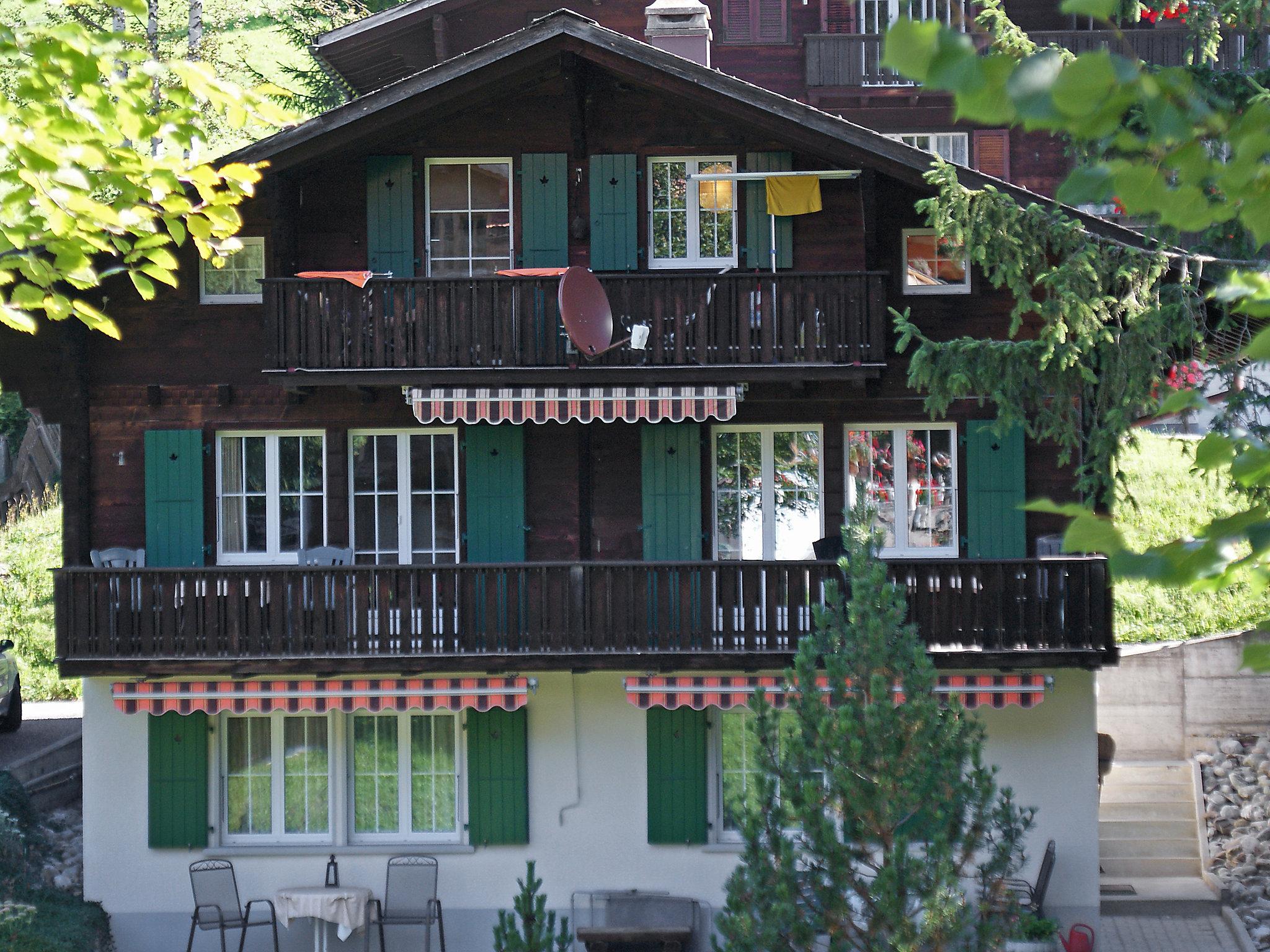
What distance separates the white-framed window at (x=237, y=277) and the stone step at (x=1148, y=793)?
12894mm

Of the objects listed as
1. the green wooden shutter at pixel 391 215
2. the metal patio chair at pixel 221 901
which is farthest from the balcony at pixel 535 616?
the green wooden shutter at pixel 391 215

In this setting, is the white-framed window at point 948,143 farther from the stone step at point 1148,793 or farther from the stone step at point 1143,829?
the stone step at point 1143,829

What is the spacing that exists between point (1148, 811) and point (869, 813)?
1078 cm

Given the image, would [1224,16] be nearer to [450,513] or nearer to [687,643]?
[687,643]

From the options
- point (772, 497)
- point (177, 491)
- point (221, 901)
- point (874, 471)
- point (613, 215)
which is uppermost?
point (613, 215)

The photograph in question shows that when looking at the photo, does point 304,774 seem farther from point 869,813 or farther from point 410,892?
point 869,813

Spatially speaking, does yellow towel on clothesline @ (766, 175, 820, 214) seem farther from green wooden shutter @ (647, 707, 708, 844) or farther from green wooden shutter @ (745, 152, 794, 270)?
green wooden shutter @ (647, 707, 708, 844)

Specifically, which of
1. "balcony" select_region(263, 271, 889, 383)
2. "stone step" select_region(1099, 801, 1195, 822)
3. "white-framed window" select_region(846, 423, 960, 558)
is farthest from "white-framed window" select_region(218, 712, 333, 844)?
"stone step" select_region(1099, 801, 1195, 822)

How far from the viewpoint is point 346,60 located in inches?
858

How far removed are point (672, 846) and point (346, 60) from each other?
13.2m

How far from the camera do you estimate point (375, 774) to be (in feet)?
53.1

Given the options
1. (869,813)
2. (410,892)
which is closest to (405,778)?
(410,892)

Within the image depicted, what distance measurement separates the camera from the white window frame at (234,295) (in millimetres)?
16422

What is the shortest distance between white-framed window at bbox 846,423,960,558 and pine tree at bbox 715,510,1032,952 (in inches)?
239
